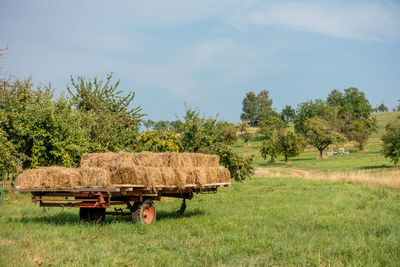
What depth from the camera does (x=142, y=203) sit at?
11789 millimetres

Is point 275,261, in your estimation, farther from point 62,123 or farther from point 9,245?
point 62,123

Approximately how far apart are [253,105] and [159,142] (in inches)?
5463

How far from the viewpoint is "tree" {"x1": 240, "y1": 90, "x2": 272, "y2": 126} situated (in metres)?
158

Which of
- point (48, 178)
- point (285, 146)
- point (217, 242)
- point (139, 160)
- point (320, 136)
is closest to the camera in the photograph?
point (217, 242)

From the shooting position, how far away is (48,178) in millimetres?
11125

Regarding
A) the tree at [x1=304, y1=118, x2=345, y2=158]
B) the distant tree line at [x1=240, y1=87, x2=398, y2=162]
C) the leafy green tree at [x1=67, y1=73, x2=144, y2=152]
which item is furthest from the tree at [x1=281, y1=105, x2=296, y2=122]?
the leafy green tree at [x1=67, y1=73, x2=144, y2=152]

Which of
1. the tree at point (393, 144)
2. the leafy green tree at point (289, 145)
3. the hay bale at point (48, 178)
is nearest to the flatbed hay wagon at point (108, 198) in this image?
the hay bale at point (48, 178)

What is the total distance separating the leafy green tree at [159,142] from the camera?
23.4 meters

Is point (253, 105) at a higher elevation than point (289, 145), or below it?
higher

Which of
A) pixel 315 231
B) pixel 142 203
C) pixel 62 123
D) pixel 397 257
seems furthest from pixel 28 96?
pixel 397 257

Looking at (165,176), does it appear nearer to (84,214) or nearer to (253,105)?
(84,214)

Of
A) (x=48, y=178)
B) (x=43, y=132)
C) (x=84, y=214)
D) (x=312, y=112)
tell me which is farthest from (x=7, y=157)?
(x=312, y=112)

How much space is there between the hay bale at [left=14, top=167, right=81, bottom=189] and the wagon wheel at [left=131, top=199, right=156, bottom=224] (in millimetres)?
1889

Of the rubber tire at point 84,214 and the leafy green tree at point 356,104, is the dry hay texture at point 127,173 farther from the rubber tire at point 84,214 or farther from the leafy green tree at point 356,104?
the leafy green tree at point 356,104
